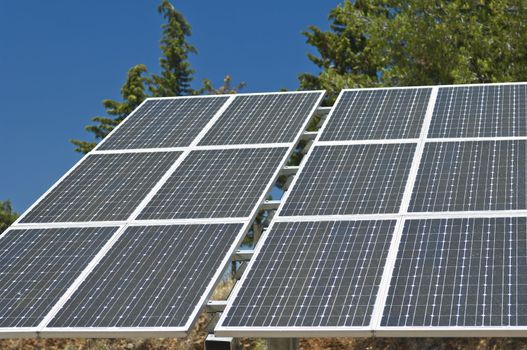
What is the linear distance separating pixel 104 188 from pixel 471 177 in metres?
5.65

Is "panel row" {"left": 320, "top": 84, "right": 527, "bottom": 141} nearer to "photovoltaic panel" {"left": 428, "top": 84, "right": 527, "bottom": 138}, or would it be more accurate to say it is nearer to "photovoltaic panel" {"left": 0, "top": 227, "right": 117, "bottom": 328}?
"photovoltaic panel" {"left": 428, "top": 84, "right": 527, "bottom": 138}

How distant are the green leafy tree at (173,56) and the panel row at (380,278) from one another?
30339mm

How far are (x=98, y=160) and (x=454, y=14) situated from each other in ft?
47.4

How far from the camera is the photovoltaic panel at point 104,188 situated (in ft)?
46.9

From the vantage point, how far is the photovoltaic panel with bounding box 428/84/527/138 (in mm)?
14984

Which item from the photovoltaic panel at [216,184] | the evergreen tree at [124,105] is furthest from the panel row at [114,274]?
the evergreen tree at [124,105]

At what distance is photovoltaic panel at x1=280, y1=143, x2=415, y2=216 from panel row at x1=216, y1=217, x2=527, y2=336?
1.67 feet

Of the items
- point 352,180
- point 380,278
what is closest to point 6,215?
point 352,180

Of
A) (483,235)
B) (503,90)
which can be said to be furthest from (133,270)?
(503,90)

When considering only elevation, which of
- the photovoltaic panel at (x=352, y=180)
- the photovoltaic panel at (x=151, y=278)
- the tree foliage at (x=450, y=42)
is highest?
the photovoltaic panel at (x=151, y=278)

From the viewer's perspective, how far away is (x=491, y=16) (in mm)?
27984

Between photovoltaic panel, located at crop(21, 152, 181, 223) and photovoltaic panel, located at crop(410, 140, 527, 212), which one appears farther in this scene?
photovoltaic panel, located at crop(21, 152, 181, 223)

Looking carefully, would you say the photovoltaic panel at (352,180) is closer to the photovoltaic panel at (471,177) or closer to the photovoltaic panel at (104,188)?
the photovoltaic panel at (471,177)

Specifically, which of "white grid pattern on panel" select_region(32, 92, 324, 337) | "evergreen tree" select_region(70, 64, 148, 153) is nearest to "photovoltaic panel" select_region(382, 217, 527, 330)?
"white grid pattern on panel" select_region(32, 92, 324, 337)
